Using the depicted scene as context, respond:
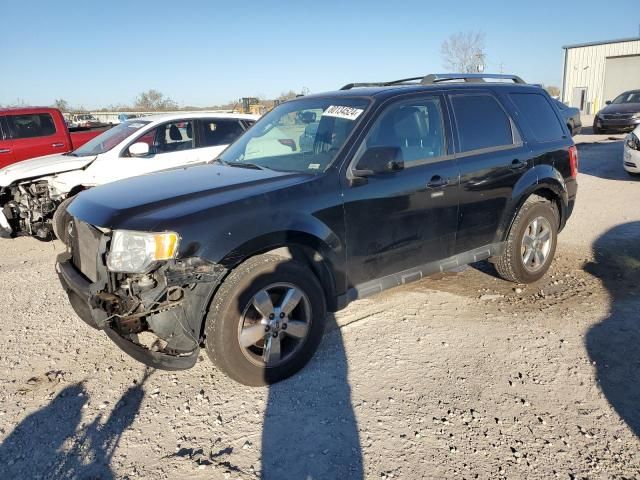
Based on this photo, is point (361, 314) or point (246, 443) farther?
point (361, 314)

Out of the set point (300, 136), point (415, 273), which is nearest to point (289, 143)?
point (300, 136)

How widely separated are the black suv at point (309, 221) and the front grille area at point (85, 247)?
0.02 metres

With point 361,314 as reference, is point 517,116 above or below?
above

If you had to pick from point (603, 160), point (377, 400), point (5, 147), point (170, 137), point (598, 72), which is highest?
point (598, 72)

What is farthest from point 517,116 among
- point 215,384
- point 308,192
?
point 215,384

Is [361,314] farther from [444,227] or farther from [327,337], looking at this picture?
[444,227]

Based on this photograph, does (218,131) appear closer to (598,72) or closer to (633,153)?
(633,153)

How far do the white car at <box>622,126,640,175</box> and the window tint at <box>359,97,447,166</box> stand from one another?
25.3 ft

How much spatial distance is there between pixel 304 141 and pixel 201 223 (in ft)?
4.67

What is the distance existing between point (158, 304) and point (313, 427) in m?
1.16

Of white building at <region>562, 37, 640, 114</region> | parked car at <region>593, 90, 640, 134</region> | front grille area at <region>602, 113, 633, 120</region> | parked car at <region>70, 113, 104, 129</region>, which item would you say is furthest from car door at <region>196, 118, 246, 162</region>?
white building at <region>562, 37, 640, 114</region>

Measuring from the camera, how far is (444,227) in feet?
13.4

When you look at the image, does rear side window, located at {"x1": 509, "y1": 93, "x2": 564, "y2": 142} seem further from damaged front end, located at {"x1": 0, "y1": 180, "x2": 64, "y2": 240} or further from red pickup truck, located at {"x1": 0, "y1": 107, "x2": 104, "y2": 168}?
red pickup truck, located at {"x1": 0, "y1": 107, "x2": 104, "y2": 168}

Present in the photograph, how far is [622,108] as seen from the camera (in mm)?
17969
